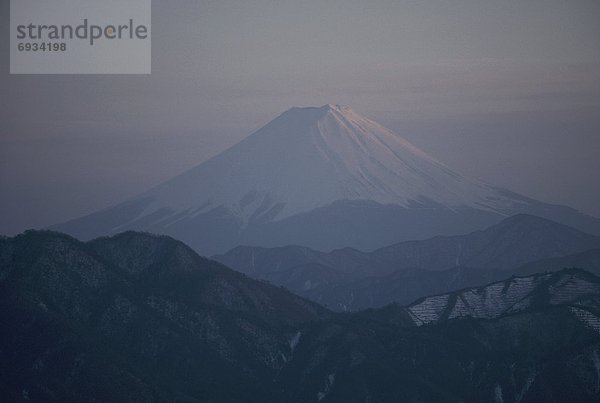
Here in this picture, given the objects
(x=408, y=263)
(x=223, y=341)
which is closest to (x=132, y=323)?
(x=223, y=341)

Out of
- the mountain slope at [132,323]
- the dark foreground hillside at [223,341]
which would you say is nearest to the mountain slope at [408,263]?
the dark foreground hillside at [223,341]

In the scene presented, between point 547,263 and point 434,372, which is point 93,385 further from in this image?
point 547,263

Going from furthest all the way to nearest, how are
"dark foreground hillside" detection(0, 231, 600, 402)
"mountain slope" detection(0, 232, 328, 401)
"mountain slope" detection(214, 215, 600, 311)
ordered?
"mountain slope" detection(214, 215, 600, 311) → "dark foreground hillside" detection(0, 231, 600, 402) → "mountain slope" detection(0, 232, 328, 401)

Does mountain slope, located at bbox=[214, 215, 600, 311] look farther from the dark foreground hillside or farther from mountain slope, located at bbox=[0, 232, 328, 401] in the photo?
mountain slope, located at bbox=[0, 232, 328, 401]

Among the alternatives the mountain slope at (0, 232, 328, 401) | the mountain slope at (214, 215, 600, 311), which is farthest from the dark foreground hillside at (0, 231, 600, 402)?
the mountain slope at (214, 215, 600, 311)

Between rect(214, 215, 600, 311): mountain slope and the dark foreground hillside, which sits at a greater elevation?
the dark foreground hillside

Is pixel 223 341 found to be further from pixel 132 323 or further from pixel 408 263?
pixel 408 263
